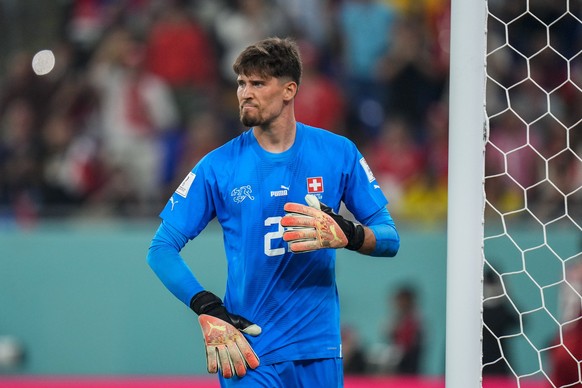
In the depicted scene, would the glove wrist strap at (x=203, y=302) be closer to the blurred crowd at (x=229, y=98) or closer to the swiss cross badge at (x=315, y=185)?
the swiss cross badge at (x=315, y=185)

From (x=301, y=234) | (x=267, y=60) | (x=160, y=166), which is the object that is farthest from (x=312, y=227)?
(x=160, y=166)

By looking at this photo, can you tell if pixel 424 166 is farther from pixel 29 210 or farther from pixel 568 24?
pixel 29 210

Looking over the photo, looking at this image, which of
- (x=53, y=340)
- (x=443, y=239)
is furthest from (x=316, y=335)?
(x=53, y=340)

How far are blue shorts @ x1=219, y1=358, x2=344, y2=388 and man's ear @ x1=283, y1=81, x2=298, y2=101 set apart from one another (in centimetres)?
108

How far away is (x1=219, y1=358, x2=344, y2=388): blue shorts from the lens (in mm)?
4203

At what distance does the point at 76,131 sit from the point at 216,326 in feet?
18.9

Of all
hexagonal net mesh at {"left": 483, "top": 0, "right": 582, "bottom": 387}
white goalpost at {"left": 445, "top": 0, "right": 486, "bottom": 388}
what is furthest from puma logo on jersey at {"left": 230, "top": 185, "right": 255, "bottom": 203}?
hexagonal net mesh at {"left": 483, "top": 0, "right": 582, "bottom": 387}

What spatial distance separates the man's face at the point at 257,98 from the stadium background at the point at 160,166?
5.00 meters

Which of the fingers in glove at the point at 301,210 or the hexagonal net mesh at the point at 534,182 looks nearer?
the fingers in glove at the point at 301,210

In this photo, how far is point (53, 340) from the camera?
9.55m

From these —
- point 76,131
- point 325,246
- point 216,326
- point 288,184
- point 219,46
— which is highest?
point 219,46

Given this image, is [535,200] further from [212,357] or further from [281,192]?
[212,357]

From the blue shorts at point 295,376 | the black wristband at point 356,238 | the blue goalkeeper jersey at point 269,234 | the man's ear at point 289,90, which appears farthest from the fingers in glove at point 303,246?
the man's ear at point 289,90

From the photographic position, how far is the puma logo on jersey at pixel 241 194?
4.30 meters
